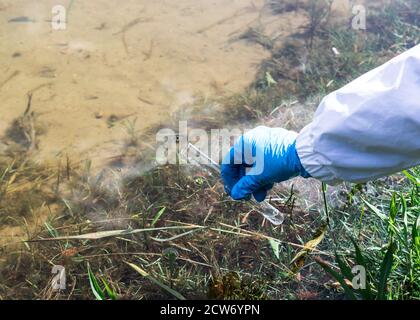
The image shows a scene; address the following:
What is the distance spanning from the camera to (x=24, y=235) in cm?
262

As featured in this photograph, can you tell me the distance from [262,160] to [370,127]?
0.54 metres

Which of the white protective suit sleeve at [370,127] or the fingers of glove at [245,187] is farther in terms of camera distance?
the fingers of glove at [245,187]

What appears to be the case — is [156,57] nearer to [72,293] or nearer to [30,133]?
→ [30,133]

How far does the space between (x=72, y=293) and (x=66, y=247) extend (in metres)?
0.24

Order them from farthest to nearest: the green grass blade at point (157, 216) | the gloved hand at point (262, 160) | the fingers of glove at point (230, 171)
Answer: the green grass blade at point (157, 216) < the fingers of glove at point (230, 171) < the gloved hand at point (262, 160)

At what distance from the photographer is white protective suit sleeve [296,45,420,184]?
180 centimetres

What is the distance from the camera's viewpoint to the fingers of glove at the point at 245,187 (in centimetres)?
232

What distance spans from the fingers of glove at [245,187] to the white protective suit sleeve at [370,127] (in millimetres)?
313
